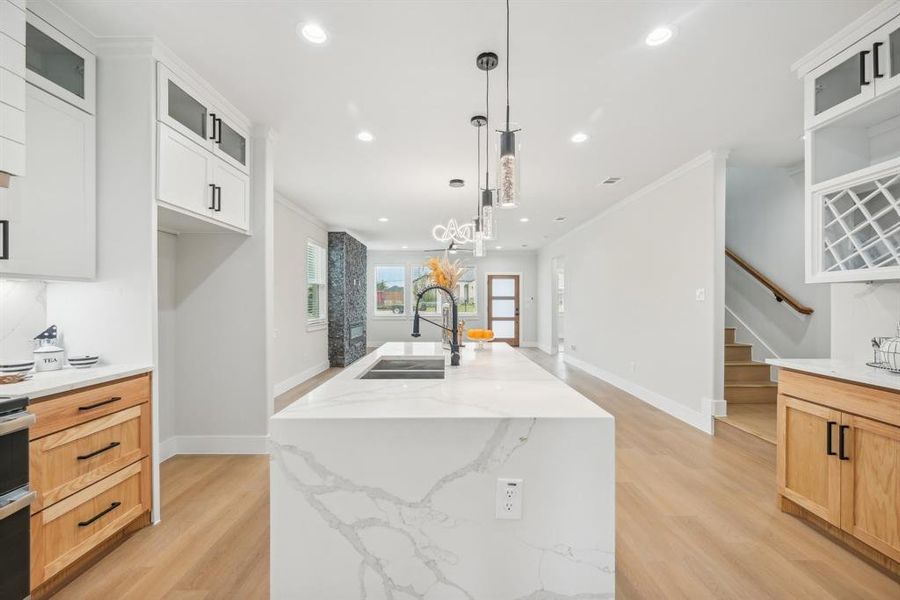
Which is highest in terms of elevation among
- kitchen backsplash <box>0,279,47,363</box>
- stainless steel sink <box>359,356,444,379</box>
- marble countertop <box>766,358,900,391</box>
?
kitchen backsplash <box>0,279,47,363</box>

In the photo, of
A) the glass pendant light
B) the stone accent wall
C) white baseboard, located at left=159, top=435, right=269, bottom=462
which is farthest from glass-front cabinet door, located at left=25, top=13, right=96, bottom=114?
the stone accent wall

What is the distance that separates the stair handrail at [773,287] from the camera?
13.8 ft

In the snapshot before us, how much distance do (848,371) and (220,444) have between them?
4057 mm

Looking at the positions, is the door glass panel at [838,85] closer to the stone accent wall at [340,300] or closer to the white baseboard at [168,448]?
the white baseboard at [168,448]

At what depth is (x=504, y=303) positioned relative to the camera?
10.5 m

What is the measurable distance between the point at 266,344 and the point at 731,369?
4569 mm

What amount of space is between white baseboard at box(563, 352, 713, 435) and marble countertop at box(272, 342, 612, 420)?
2.61 meters

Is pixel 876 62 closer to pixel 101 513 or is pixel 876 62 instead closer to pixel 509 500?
pixel 509 500

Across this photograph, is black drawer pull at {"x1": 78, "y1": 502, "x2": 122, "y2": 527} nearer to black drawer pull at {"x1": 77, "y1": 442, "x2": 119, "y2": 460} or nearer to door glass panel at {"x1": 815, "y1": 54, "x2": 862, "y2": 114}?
black drawer pull at {"x1": 77, "y1": 442, "x2": 119, "y2": 460}

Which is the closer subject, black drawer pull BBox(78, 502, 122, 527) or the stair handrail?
black drawer pull BBox(78, 502, 122, 527)

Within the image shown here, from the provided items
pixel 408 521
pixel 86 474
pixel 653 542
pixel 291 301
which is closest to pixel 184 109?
pixel 86 474

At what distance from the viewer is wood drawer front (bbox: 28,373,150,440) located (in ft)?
5.27

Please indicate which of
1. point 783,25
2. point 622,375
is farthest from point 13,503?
point 622,375

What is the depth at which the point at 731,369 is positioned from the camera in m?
4.22
